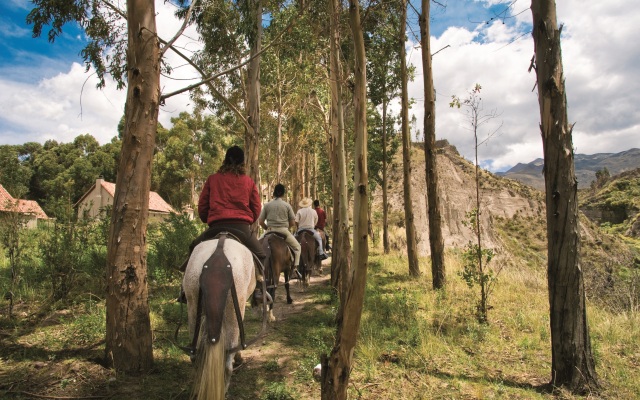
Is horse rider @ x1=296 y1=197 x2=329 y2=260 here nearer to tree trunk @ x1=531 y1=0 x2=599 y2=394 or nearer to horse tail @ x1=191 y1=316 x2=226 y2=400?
tree trunk @ x1=531 y1=0 x2=599 y2=394

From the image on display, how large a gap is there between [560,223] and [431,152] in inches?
202

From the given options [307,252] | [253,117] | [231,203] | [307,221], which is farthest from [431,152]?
[231,203]

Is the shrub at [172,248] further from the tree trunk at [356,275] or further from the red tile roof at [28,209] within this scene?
the tree trunk at [356,275]

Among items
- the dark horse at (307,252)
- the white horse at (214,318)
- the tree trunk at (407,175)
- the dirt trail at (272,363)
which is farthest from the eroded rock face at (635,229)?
the white horse at (214,318)

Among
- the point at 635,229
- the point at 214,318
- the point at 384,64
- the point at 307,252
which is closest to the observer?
the point at 214,318

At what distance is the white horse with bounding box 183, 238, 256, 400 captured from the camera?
2.88 m

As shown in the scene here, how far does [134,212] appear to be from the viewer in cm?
407

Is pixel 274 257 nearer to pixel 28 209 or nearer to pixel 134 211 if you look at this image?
pixel 134 211

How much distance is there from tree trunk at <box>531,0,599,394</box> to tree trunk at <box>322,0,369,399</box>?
2.32 meters

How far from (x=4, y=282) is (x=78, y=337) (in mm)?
3096

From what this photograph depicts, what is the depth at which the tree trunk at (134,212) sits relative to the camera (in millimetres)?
3920

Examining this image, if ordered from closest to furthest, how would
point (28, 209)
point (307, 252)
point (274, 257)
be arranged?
1. point (28, 209)
2. point (274, 257)
3. point (307, 252)

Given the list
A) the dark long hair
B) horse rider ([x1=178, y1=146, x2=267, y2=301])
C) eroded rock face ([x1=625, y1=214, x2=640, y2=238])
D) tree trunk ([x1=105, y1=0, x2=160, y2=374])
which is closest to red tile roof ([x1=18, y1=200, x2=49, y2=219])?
tree trunk ([x1=105, y1=0, x2=160, y2=374])

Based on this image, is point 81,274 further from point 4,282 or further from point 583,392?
point 583,392
